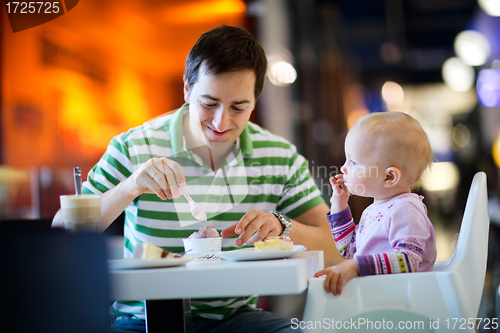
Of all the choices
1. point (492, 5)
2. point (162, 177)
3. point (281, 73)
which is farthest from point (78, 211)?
point (492, 5)

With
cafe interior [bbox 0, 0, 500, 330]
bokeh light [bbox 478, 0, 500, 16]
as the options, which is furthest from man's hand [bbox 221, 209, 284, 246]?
bokeh light [bbox 478, 0, 500, 16]

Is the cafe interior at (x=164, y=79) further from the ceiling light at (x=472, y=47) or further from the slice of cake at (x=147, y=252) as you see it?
the slice of cake at (x=147, y=252)

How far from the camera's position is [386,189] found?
4.52 feet

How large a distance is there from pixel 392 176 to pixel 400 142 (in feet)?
0.32

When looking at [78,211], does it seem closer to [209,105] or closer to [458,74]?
[209,105]

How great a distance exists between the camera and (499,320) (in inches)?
76.1

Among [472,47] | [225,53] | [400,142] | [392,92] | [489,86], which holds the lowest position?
[400,142]

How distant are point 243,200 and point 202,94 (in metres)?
0.42

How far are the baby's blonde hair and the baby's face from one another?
14 mm

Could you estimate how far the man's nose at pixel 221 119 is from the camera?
63.7 inches

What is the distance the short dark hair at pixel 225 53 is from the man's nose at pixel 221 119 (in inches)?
5.1

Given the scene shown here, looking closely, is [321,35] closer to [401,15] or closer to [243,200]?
[401,15]

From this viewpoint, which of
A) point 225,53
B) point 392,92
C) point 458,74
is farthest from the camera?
point 392,92

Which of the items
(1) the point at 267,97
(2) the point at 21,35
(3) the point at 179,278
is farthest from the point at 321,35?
(3) the point at 179,278
